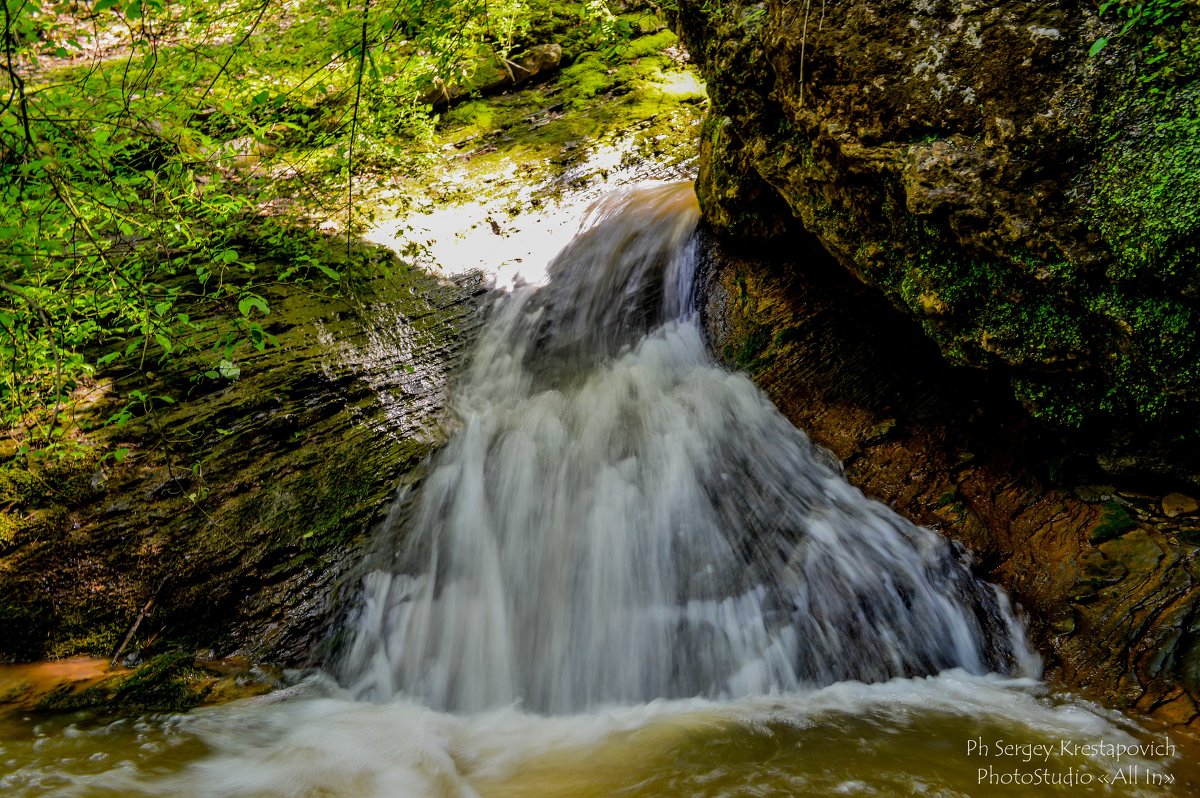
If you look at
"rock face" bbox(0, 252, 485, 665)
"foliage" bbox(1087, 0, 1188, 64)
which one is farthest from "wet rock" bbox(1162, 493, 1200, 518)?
"rock face" bbox(0, 252, 485, 665)

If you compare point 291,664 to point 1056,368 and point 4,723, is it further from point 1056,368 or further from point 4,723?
point 1056,368

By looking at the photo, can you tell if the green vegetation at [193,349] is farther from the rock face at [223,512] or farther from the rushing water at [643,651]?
the rushing water at [643,651]

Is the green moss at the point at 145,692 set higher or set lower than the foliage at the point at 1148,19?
lower

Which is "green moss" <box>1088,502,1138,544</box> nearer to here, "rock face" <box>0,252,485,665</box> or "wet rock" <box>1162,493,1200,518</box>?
"wet rock" <box>1162,493,1200,518</box>

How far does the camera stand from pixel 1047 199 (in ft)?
9.00

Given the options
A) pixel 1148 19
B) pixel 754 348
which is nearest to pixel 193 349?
pixel 754 348

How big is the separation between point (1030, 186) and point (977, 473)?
1.72 metres

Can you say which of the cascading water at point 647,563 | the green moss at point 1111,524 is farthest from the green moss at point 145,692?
the green moss at point 1111,524

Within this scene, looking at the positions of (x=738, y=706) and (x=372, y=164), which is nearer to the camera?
(x=738, y=706)

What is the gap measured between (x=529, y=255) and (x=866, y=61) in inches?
163

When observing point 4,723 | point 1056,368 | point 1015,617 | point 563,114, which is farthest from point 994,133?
point 563,114

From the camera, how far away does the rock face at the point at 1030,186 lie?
2510mm

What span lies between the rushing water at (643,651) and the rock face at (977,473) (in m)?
0.18

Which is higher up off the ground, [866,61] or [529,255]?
[866,61]
